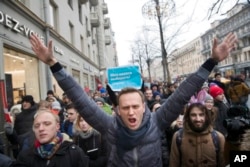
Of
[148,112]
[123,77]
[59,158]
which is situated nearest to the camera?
[148,112]

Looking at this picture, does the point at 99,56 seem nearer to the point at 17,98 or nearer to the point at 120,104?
the point at 17,98

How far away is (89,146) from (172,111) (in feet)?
5.75

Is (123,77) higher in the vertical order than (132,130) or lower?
higher

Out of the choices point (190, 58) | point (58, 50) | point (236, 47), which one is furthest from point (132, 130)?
point (190, 58)

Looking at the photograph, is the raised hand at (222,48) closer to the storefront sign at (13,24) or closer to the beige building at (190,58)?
the storefront sign at (13,24)

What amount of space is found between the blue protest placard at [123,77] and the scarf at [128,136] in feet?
14.0

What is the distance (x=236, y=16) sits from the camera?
2625 inches

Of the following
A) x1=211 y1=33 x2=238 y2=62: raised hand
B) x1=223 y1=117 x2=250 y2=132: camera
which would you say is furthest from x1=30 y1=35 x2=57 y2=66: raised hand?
x1=223 y1=117 x2=250 y2=132: camera


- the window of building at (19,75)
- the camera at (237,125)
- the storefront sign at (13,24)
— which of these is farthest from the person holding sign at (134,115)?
the window of building at (19,75)

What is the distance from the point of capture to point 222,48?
8.89ft

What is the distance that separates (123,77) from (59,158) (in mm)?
4247

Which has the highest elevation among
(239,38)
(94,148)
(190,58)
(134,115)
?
(190,58)

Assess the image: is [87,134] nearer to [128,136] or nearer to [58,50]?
[128,136]

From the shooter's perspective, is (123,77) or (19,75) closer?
(123,77)
